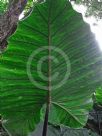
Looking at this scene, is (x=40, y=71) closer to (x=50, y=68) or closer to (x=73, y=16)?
(x=50, y=68)

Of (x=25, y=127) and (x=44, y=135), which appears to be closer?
(x=44, y=135)

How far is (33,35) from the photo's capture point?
0.93 meters

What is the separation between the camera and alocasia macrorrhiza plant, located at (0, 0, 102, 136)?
35.7 inches

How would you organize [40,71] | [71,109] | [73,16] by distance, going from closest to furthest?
1. [73,16]
2. [40,71]
3. [71,109]

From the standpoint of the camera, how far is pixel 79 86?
1.08 m

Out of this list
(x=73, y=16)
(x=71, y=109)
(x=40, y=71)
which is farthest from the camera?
(x=71, y=109)

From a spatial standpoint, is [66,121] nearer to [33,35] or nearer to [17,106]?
[17,106]

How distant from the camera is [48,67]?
0.99 meters

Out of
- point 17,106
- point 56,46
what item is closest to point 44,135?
point 17,106

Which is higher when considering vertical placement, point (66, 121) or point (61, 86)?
point (61, 86)

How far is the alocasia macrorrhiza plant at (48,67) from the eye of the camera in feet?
2.97

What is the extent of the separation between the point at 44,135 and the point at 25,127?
6.8 inches

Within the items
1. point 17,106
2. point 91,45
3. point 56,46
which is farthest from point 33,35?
point 17,106

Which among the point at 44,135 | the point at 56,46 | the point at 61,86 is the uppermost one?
the point at 56,46
